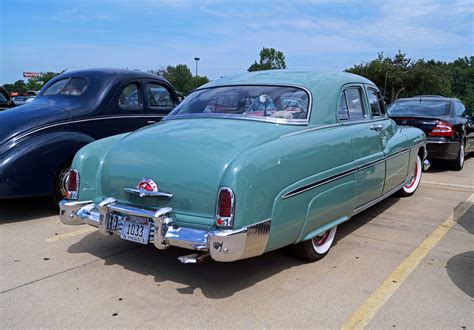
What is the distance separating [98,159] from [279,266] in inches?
71.4

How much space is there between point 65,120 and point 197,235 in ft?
10.4

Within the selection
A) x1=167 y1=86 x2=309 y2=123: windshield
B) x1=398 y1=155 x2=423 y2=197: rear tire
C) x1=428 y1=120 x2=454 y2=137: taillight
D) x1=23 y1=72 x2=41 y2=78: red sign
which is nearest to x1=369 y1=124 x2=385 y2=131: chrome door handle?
x1=167 y1=86 x2=309 y2=123: windshield

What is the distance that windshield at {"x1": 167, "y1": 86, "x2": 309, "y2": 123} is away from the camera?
3.70 metres

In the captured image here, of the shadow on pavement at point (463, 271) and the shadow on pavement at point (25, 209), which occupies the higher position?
the shadow on pavement at point (25, 209)

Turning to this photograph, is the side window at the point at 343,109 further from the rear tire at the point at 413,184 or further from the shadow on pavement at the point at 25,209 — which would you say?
the shadow on pavement at the point at 25,209

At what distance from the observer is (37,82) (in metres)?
66.2

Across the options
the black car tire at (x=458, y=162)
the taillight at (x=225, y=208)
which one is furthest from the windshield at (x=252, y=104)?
the black car tire at (x=458, y=162)

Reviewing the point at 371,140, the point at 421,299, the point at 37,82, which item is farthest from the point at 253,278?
the point at 37,82

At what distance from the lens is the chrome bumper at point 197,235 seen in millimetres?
2773

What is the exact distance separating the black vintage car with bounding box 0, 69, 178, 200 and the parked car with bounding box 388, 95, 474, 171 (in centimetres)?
472

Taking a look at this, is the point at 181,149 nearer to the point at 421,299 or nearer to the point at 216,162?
the point at 216,162

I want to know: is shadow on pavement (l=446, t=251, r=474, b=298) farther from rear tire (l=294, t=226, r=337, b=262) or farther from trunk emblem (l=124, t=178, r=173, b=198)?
trunk emblem (l=124, t=178, r=173, b=198)

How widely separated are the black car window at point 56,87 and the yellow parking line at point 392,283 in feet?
16.4

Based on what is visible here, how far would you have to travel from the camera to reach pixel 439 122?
8.00 meters
